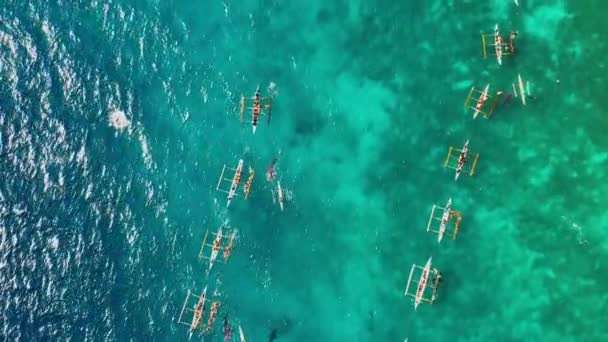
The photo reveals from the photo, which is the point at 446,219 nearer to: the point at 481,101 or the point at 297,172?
the point at 481,101

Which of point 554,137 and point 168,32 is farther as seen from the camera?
point 168,32

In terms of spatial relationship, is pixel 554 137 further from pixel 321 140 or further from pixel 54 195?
pixel 54 195

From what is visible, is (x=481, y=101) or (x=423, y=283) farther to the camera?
(x=423, y=283)

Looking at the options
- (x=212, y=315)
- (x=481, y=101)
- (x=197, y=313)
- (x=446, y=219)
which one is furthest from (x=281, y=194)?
(x=481, y=101)

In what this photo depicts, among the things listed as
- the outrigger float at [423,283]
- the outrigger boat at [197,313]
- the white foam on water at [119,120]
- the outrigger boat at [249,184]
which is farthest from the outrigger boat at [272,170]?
the outrigger float at [423,283]

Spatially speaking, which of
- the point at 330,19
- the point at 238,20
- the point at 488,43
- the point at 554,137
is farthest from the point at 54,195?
the point at 554,137

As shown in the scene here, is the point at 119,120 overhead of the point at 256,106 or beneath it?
beneath
